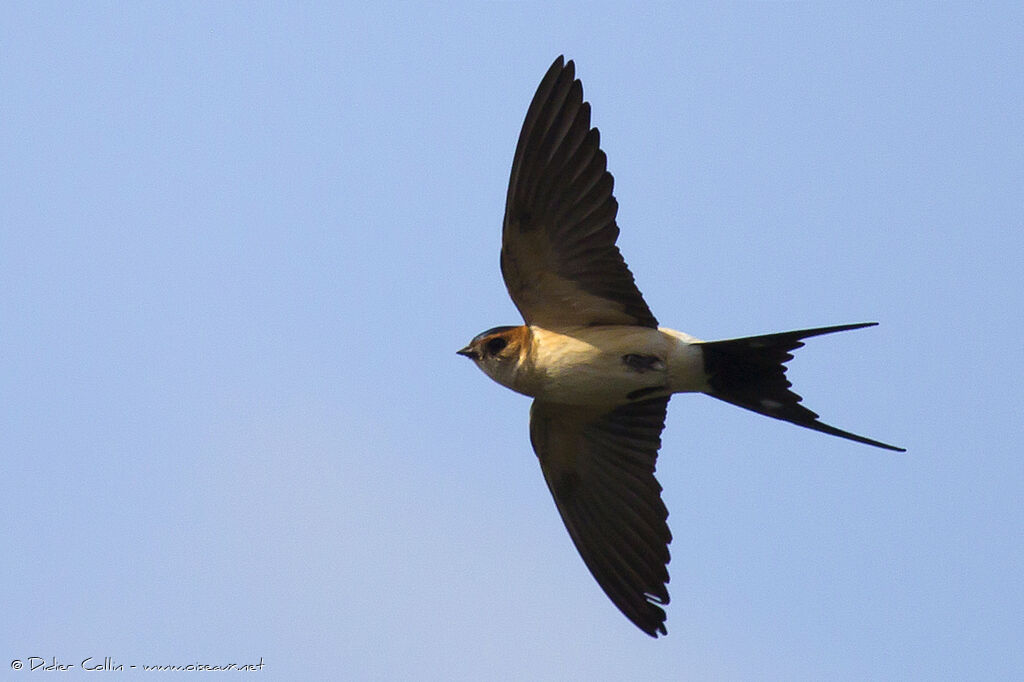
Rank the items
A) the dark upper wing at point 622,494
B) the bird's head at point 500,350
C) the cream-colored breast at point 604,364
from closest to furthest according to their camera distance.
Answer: the cream-colored breast at point 604,364
the bird's head at point 500,350
the dark upper wing at point 622,494

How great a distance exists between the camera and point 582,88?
5.76m

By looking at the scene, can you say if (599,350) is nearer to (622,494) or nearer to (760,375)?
(760,375)

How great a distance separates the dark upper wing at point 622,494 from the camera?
20.7ft

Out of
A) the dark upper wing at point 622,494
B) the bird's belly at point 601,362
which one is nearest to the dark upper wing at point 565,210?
the bird's belly at point 601,362

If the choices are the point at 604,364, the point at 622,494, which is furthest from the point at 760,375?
the point at 622,494

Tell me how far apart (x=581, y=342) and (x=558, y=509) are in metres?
0.98

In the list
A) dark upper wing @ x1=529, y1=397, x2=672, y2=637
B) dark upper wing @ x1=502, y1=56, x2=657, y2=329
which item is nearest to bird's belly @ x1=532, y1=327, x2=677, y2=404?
dark upper wing @ x1=502, y1=56, x2=657, y2=329

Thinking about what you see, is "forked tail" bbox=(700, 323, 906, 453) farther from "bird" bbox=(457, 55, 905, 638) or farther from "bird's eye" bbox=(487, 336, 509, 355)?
"bird's eye" bbox=(487, 336, 509, 355)

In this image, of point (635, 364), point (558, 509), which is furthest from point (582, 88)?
point (558, 509)

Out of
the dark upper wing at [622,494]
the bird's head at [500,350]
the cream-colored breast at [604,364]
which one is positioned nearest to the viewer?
the cream-colored breast at [604,364]

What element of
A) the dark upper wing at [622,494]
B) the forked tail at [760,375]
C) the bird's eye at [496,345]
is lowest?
the dark upper wing at [622,494]

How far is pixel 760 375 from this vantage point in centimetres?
579

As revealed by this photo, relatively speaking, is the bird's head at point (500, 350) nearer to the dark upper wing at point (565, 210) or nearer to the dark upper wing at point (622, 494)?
the dark upper wing at point (565, 210)

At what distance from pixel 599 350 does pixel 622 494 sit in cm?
82
